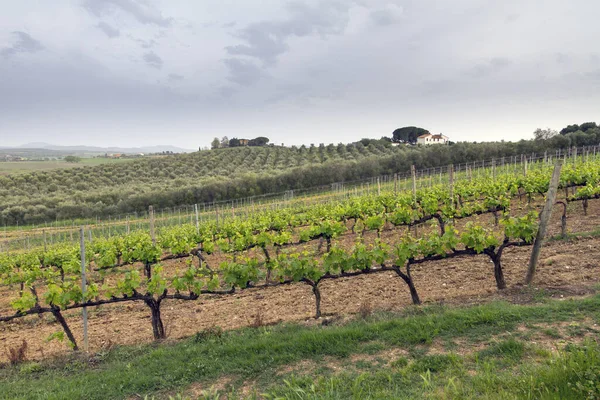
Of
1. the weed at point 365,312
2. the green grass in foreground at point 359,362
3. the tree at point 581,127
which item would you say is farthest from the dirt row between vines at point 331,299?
the tree at point 581,127

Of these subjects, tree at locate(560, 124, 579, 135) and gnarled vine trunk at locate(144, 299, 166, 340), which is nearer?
gnarled vine trunk at locate(144, 299, 166, 340)

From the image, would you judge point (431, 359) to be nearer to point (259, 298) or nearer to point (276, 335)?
point (276, 335)

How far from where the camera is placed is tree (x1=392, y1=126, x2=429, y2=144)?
257ft

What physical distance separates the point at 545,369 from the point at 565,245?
653 cm

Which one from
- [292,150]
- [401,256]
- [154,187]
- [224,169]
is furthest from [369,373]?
[292,150]

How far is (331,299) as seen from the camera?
7.56 m

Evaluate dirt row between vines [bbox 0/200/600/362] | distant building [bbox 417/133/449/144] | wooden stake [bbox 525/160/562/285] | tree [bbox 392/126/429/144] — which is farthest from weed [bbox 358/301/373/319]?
tree [bbox 392/126/429/144]

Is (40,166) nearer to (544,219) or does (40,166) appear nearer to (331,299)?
(331,299)

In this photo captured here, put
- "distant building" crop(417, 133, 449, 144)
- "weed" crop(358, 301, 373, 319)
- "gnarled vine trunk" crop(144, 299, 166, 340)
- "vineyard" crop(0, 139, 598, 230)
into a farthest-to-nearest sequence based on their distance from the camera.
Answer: "distant building" crop(417, 133, 449, 144) < "vineyard" crop(0, 139, 598, 230) < "gnarled vine trunk" crop(144, 299, 166, 340) < "weed" crop(358, 301, 373, 319)

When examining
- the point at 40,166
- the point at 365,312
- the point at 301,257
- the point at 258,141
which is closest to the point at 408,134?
the point at 258,141

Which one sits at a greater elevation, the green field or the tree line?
the green field

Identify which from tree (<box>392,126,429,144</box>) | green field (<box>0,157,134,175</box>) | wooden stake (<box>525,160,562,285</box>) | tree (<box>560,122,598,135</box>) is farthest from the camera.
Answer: tree (<box>392,126,429,144</box>)

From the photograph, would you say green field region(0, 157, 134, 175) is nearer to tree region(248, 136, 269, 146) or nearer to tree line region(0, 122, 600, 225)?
tree line region(0, 122, 600, 225)

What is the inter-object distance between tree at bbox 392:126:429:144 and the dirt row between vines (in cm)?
7210
